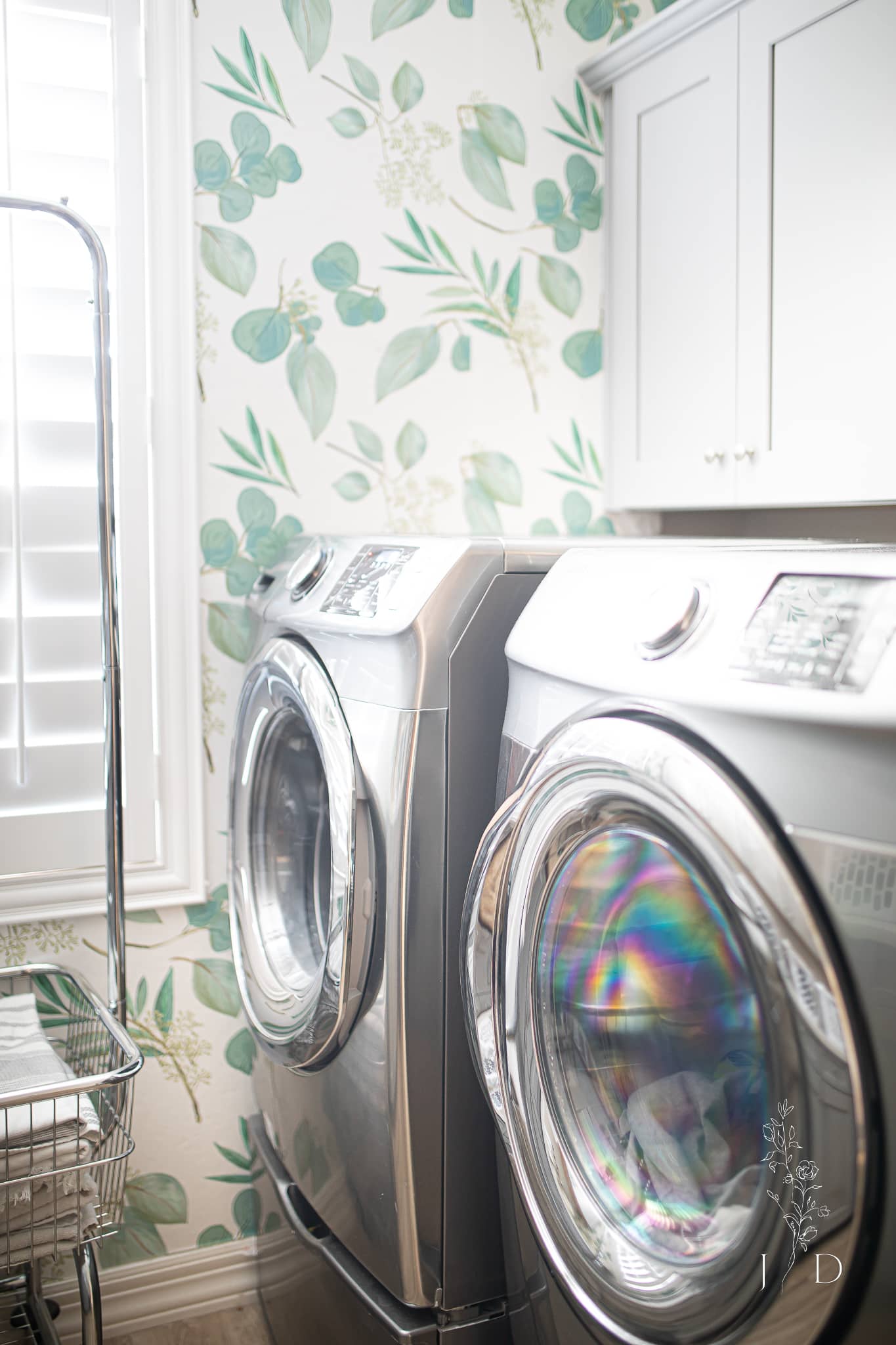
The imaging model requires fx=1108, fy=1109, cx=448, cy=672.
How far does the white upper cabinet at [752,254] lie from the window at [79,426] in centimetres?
79

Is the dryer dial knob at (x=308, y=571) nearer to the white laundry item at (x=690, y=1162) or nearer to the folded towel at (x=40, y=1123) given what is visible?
the folded towel at (x=40, y=1123)

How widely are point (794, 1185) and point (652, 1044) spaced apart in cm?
19

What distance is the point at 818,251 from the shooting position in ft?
5.17

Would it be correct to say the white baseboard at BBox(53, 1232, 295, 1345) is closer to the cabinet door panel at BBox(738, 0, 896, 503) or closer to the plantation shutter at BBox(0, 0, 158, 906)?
the plantation shutter at BBox(0, 0, 158, 906)

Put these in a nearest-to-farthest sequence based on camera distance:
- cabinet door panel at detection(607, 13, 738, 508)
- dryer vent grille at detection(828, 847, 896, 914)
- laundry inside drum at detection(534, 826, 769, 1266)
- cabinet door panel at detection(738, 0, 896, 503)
→ dryer vent grille at detection(828, 847, 896, 914) → laundry inside drum at detection(534, 826, 769, 1266) → cabinet door panel at detection(738, 0, 896, 503) → cabinet door panel at detection(607, 13, 738, 508)

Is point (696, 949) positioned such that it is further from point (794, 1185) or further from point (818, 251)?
point (818, 251)

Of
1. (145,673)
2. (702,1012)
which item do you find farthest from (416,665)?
(145,673)

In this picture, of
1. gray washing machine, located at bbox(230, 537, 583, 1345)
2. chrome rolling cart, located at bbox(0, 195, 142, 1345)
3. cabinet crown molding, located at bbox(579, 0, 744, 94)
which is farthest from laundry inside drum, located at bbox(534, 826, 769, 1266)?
cabinet crown molding, located at bbox(579, 0, 744, 94)

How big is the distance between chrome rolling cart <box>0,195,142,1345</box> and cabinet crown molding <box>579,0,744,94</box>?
1.04 m

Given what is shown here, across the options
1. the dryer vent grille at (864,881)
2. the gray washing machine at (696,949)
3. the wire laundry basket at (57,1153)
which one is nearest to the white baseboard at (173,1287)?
the wire laundry basket at (57,1153)

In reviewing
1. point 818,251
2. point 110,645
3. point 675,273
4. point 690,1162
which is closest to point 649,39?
point 675,273

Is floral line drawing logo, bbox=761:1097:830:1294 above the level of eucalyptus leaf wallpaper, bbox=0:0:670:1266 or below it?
below

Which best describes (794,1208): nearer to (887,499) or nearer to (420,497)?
(887,499)

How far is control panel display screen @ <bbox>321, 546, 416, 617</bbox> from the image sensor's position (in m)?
1.27
